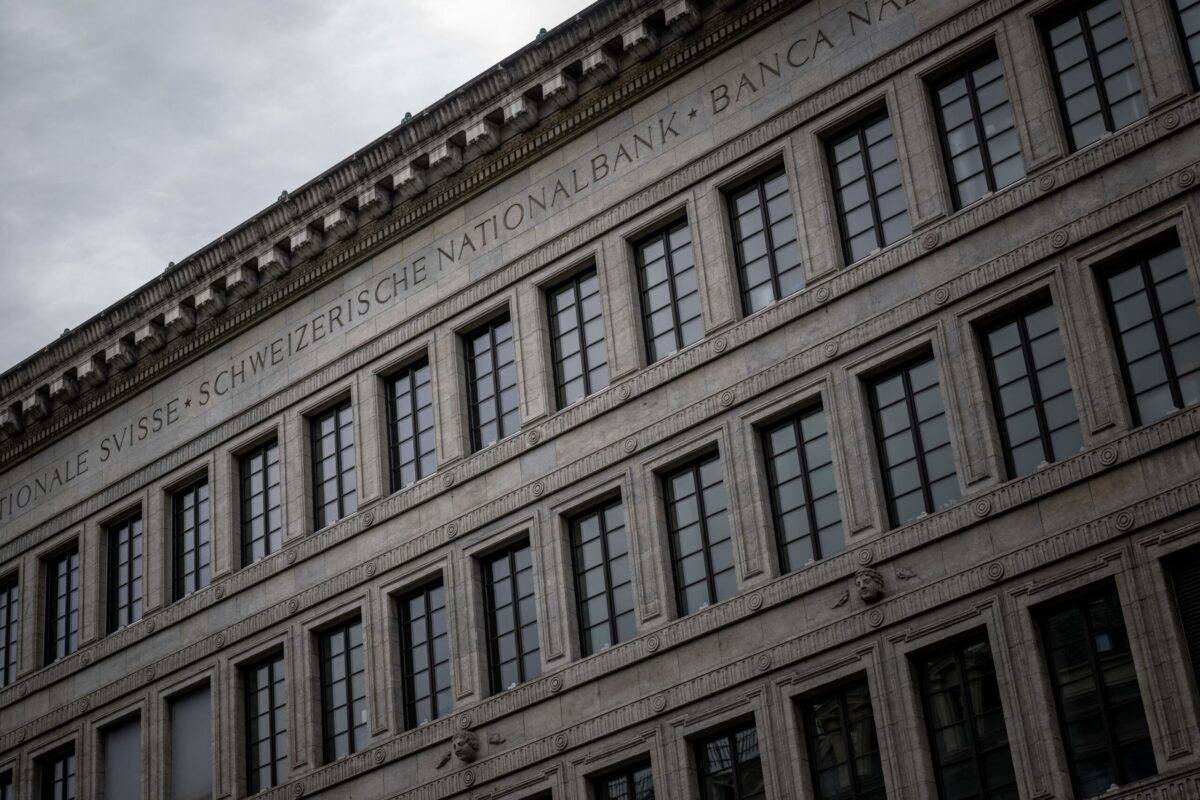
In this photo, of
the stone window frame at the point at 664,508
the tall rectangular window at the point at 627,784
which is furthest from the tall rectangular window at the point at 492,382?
the tall rectangular window at the point at 627,784

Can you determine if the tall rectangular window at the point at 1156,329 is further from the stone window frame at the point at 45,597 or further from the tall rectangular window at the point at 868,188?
the stone window frame at the point at 45,597

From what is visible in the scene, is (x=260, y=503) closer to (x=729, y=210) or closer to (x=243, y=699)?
(x=243, y=699)

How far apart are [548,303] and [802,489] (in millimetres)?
7107

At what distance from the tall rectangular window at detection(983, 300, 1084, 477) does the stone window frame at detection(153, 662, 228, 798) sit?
16.4 metres

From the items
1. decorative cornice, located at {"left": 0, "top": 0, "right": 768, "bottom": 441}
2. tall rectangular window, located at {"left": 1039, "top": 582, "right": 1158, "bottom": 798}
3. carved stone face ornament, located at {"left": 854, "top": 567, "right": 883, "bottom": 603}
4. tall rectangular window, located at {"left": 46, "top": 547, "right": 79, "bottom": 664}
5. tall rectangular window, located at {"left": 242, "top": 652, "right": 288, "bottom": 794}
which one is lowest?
tall rectangular window, located at {"left": 1039, "top": 582, "right": 1158, "bottom": 798}

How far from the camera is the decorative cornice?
39.7m

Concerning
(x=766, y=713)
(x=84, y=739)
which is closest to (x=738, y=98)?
(x=766, y=713)

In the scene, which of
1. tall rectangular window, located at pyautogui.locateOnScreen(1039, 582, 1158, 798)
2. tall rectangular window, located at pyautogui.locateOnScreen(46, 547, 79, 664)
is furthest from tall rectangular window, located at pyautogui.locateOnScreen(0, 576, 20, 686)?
tall rectangular window, located at pyautogui.locateOnScreen(1039, 582, 1158, 798)

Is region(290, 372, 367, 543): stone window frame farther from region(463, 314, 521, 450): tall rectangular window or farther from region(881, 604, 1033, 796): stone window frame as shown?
region(881, 604, 1033, 796): stone window frame

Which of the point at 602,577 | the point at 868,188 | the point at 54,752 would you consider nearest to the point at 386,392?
the point at 602,577

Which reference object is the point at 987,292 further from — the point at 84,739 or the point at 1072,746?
the point at 84,739

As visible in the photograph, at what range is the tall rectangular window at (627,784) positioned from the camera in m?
35.6

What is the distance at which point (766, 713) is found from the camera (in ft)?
112

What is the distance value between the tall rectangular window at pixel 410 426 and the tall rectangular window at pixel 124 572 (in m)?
7.03
